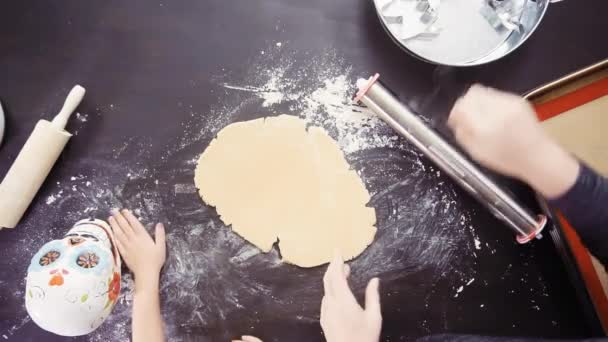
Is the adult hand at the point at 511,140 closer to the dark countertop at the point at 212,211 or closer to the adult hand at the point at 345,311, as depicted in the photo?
the dark countertop at the point at 212,211

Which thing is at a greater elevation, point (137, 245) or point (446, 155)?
point (446, 155)

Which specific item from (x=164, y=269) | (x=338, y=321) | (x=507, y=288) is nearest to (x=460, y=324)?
(x=507, y=288)

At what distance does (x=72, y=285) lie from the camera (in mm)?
781

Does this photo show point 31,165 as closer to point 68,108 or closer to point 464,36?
point 68,108

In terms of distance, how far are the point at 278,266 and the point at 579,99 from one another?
640 millimetres

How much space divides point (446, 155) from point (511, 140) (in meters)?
0.21

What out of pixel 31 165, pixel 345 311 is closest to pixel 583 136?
pixel 345 311

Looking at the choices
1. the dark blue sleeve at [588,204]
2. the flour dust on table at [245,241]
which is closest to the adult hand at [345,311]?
the flour dust on table at [245,241]

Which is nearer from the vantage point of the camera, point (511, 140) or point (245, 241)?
point (511, 140)

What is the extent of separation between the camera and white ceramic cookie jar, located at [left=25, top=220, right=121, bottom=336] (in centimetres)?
77

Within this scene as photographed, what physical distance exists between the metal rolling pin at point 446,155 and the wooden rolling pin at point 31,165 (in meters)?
0.57

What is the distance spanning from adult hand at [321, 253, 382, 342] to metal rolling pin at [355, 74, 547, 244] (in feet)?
0.88

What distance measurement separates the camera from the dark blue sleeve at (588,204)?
0.70m

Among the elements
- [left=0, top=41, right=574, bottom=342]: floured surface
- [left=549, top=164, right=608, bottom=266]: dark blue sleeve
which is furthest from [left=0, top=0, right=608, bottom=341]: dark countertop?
[left=549, top=164, right=608, bottom=266]: dark blue sleeve
